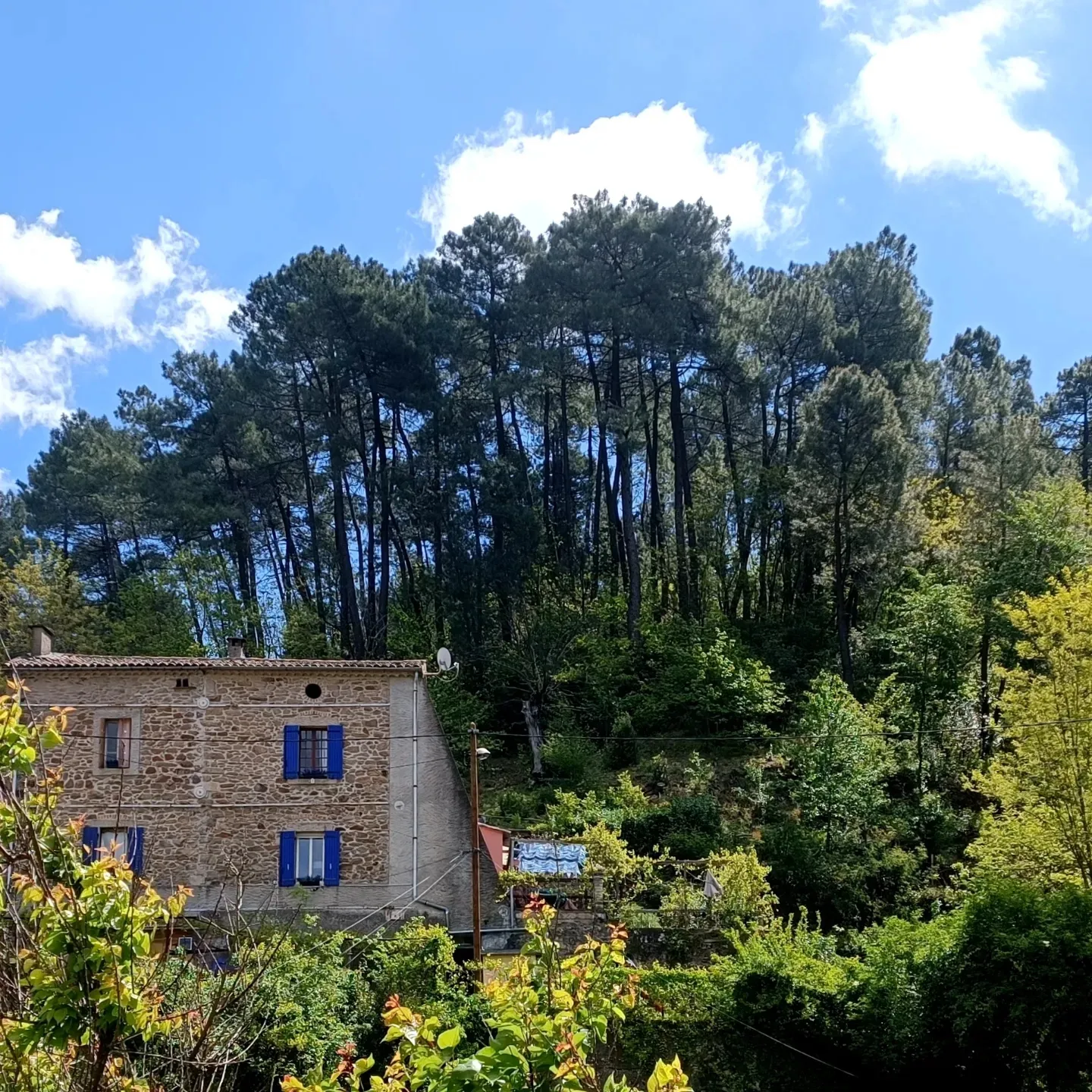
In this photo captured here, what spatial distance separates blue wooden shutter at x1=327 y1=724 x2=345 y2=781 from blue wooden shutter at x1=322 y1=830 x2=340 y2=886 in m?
1.18

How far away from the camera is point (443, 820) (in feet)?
64.6

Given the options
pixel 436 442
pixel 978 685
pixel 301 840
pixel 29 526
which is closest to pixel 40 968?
pixel 301 840

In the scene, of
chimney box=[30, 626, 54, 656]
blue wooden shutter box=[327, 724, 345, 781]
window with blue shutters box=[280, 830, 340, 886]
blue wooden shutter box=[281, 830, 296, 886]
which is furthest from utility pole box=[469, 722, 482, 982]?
chimney box=[30, 626, 54, 656]

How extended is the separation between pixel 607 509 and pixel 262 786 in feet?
66.6

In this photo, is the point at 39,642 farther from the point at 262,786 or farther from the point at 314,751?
the point at 314,751

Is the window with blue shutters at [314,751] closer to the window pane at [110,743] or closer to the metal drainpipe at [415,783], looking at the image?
the metal drainpipe at [415,783]

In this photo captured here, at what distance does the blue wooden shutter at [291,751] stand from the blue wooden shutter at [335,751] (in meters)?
0.65

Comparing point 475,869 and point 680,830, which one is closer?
point 475,869

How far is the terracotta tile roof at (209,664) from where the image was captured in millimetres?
18688

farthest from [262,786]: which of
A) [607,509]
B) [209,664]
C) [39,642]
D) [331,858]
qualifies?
[607,509]

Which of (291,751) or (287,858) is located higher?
(291,751)

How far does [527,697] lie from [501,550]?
5567 millimetres

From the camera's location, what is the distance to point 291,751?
19312 mm

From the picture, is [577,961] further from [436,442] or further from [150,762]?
[436,442]
